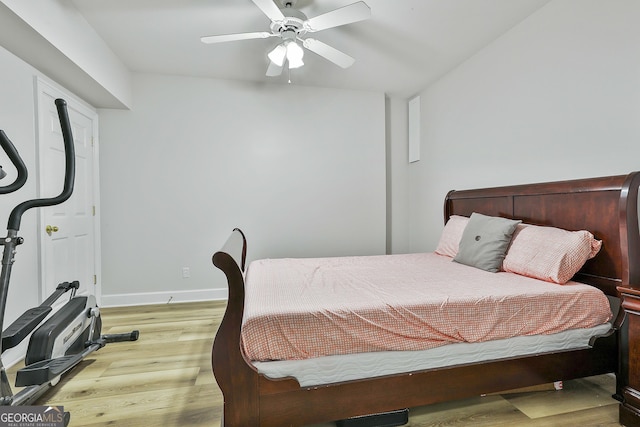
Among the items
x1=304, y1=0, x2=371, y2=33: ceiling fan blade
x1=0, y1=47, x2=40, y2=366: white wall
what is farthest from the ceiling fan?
x1=0, y1=47, x2=40, y2=366: white wall

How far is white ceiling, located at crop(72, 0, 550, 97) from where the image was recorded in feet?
7.55

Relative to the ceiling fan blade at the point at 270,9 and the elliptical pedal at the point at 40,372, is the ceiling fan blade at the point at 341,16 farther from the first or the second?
the elliptical pedal at the point at 40,372

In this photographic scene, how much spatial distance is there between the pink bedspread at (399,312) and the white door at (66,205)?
191 cm

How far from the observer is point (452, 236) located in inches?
113

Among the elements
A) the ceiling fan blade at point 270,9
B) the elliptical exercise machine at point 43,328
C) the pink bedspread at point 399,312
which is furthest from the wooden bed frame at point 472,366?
the ceiling fan blade at point 270,9

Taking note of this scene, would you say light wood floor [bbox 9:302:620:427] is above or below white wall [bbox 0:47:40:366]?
below

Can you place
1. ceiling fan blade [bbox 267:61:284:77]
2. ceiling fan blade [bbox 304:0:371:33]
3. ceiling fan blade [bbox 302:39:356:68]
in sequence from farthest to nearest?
ceiling fan blade [bbox 267:61:284:77] < ceiling fan blade [bbox 302:39:356:68] < ceiling fan blade [bbox 304:0:371:33]

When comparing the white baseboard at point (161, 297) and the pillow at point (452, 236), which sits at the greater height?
the pillow at point (452, 236)

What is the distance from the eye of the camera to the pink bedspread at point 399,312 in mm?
1341

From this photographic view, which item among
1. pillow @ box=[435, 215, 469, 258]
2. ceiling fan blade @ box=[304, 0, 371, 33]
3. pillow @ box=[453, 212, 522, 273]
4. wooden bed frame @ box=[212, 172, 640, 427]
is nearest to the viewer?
wooden bed frame @ box=[212, 172, 640, 427]

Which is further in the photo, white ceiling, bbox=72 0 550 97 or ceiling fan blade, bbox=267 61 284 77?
ceiling fan blade, bbox=267 61 284 77

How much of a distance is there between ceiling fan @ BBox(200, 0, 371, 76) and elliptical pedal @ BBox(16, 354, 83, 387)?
223 cm

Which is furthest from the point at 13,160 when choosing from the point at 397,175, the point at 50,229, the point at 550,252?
the point at 397,175

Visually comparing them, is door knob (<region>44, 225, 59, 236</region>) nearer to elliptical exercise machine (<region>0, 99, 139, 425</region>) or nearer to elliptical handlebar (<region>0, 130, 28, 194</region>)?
elliptical exercise machine (<region>0, 99, 139, 425</region>)
